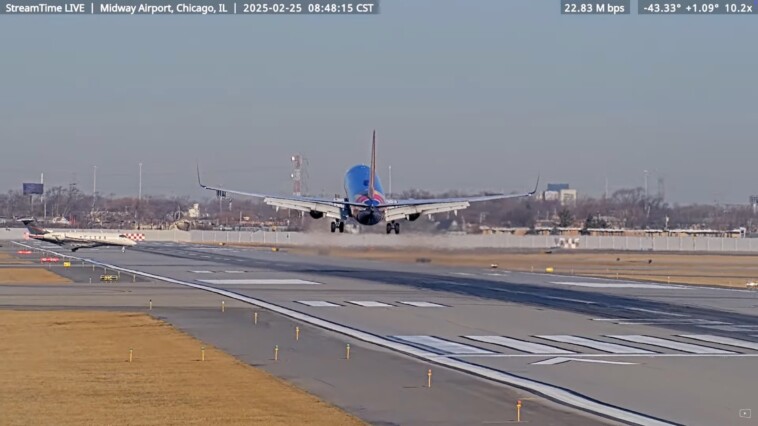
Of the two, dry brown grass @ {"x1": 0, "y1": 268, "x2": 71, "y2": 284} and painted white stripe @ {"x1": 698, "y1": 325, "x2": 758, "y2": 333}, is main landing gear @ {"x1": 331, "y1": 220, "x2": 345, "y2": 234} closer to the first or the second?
dry brown grass @ {"x1": 0, "y1": 268, "x2": 71, "y2": 284}

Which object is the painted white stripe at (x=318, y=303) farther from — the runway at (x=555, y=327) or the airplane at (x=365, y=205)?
the airplane at (x=365, y=205)

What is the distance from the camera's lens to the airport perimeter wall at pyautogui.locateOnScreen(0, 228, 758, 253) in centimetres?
8081

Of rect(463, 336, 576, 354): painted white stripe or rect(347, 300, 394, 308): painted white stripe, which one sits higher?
rect(347, 300, 394, 308): painted white stripe

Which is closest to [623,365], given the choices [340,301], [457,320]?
[457,320]

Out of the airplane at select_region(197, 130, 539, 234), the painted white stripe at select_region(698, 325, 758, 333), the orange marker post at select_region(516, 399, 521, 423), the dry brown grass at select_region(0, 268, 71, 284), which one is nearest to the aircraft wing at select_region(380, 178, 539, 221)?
the airplane at select_region(197, 130, 539, 234)

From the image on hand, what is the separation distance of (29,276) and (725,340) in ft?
151

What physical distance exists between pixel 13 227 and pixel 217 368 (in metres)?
181

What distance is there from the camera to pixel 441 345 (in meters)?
34.3

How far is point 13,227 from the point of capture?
199500mm

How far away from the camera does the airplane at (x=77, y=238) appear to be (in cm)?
11100

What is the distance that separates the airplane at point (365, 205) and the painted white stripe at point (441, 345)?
39752 millimetres

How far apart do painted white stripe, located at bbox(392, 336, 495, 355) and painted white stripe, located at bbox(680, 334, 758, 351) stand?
8.39 meters

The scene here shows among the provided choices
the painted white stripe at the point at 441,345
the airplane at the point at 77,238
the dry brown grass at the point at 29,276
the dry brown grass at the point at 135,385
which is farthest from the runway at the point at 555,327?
the airplane at the point at 77,238

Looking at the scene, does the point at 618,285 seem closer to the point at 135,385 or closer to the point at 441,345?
the point at 441,345
